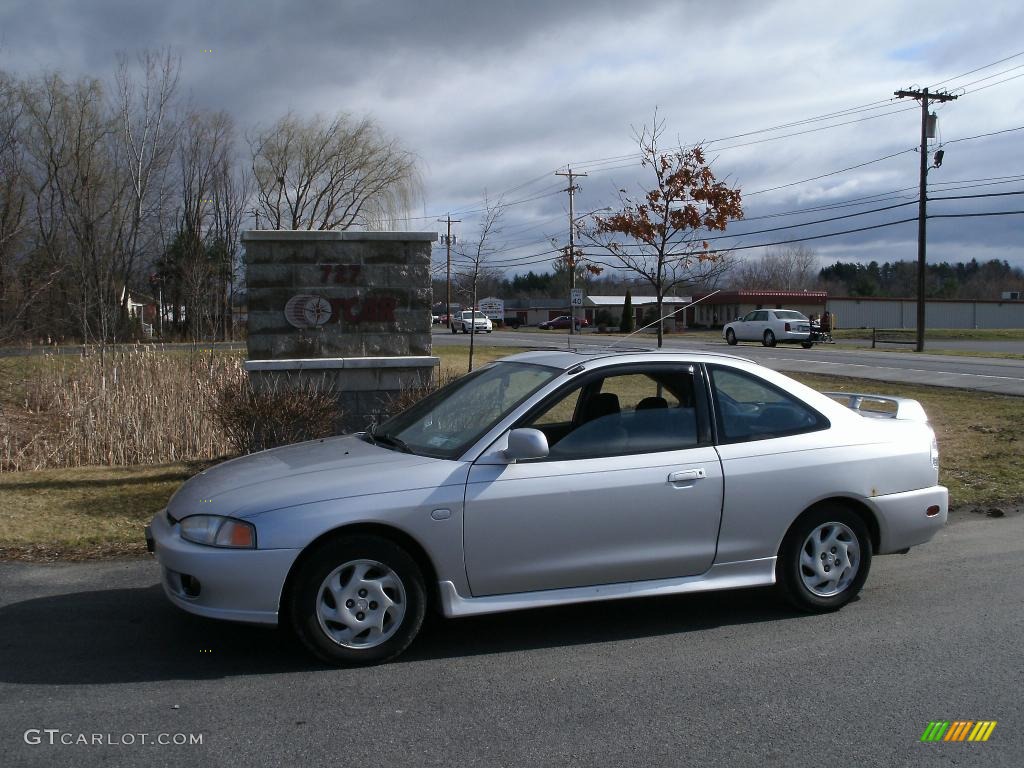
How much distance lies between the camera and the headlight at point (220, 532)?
4.37 metres

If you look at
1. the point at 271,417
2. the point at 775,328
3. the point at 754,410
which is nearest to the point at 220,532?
the point at 754,410

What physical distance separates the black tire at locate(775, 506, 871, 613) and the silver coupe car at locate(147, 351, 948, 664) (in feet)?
0.04

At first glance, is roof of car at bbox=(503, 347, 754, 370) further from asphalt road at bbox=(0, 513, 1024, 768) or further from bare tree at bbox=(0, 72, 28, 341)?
bare tree at bbox=(0, 72, 28, 341)

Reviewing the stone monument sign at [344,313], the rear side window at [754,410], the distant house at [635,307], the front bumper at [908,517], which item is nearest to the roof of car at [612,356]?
the rear side window at [754,410]

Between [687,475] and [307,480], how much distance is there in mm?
2041

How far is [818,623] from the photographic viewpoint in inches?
206

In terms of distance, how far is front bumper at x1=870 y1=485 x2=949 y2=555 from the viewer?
548 cm

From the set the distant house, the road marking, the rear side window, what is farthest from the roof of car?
the distant house

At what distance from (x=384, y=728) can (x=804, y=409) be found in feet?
10.4

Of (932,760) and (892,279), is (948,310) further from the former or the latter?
(932,760)

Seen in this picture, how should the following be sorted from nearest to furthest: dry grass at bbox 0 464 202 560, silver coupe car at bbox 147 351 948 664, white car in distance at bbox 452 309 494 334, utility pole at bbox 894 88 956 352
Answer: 1. silver coupe car at bbox 147 351 948 664
2. dry grass at bbox 0 464 202 560
3. utility pole at bbox 894 88 956 352
4. white car in distance at bbox 452 309 494 334

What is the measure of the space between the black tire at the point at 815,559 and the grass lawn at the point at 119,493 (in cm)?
342

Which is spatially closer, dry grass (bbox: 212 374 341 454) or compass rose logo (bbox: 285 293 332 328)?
dry grass (bbox: 212 374 341 454)

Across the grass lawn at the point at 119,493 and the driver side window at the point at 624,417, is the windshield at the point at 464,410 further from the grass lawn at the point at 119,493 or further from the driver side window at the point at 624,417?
the grass lawn at the point at 119,493
